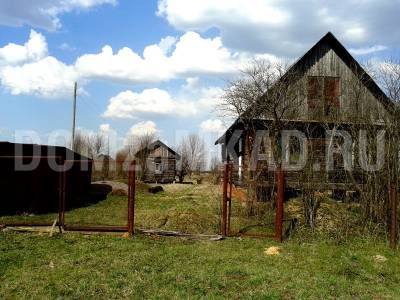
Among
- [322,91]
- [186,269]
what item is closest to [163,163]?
[322,91]

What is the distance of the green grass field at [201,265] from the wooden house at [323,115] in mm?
739

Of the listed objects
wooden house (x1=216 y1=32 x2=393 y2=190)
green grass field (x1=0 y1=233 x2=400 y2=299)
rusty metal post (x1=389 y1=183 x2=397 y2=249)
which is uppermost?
wooden house (x1=216 y1=32 x2=393 y2=190)

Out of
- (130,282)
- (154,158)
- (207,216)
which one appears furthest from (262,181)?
(154,158)

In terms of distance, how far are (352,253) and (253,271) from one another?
7.14 ft

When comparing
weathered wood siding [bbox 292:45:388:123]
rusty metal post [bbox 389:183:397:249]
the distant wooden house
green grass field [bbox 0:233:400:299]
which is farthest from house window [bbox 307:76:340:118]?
the distant wooden house

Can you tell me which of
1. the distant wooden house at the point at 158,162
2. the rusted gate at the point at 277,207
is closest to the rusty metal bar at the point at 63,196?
the rusted gate at the point at 277,207

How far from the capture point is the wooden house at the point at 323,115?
9.30 metres

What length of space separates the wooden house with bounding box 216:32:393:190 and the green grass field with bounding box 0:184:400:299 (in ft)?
2.43

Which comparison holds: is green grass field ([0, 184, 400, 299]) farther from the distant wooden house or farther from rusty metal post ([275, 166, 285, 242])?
the distant wooden house

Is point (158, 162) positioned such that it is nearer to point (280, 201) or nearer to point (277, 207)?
point (277, 207)

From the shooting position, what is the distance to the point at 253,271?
629 cm

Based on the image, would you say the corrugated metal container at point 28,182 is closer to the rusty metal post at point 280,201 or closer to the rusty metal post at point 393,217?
the rusty metal post at point 280,201

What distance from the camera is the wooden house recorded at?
9.30 m

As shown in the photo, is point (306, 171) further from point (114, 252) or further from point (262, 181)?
point (114, 252)
